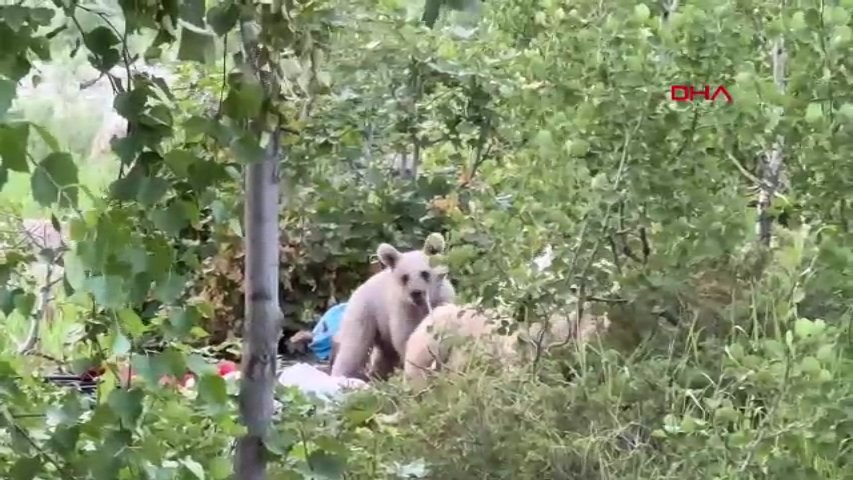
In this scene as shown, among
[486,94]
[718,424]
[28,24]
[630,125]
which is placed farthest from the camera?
[486,94]

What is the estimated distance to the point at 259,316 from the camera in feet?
2.43

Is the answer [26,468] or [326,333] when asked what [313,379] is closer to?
[326,333]

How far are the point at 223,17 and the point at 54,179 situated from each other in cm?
17

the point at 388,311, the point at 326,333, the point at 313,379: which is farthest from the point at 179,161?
the point at 326,333

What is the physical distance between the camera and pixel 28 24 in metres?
0.58

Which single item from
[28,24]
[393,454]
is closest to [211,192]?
[28,24]

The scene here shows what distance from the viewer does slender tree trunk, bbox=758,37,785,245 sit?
1.14 m

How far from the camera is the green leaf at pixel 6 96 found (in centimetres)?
48

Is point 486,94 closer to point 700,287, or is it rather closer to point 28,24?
point 700,287

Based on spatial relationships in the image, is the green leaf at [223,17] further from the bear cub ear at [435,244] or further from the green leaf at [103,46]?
the bear cub ear at [435,244]

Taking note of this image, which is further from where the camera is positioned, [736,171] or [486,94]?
[486,94]

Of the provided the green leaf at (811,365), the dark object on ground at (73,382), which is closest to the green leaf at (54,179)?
the dark object on ground at (73,382)

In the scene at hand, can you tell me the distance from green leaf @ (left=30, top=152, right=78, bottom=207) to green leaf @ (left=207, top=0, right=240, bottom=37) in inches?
6.4

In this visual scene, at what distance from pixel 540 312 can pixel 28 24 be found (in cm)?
75
